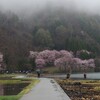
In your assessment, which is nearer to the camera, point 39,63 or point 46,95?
point 46,95

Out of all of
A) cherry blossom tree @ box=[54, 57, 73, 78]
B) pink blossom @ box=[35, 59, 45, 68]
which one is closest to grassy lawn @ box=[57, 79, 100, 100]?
cherry blossom tree @ box=[54, 57, 73, 78]

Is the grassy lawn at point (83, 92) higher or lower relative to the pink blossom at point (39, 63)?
lower

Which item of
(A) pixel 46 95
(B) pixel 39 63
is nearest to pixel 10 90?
(A) pixel 46 95

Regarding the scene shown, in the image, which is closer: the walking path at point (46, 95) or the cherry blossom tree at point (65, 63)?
the walking path at point (46, 95)

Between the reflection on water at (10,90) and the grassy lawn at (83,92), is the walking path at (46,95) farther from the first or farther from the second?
the reflection on water at (10,90)

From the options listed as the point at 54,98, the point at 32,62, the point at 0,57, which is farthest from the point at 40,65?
the point at 54,98

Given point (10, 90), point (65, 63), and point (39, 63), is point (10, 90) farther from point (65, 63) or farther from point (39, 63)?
point (39, 63)

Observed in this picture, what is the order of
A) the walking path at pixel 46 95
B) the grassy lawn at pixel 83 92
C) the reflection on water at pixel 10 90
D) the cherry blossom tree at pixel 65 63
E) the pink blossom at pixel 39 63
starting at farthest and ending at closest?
the pink blossom at pixel 39 63, the cherry blossom tree at pixel 65 63, the reflection on water at pixel 10 90, the grassy lawn at pixel 83 92, the walking path at pixel 46 95

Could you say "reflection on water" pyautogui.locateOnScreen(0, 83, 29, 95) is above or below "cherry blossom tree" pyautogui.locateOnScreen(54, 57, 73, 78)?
below

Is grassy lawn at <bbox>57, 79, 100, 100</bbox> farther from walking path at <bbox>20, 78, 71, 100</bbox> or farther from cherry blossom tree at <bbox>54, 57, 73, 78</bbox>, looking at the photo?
cherry blossom tree at <bbox>54, 57, 73, 78</bbox>

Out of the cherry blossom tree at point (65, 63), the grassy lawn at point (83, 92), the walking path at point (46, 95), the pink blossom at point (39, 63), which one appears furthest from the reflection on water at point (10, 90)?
the pink blossom at point (39, 63)

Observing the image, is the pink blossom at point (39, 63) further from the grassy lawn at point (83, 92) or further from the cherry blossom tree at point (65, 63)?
the grassy lawn at point (83, 92)

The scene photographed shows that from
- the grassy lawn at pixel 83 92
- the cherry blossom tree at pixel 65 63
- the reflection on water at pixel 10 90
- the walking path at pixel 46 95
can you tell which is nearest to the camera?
the walking path at pixel 46 95

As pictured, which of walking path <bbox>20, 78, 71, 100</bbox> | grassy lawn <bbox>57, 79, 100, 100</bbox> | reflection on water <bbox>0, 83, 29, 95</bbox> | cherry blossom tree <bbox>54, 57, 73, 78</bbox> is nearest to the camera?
walking path <bbox>20, 78, 71, 100</bbox>
